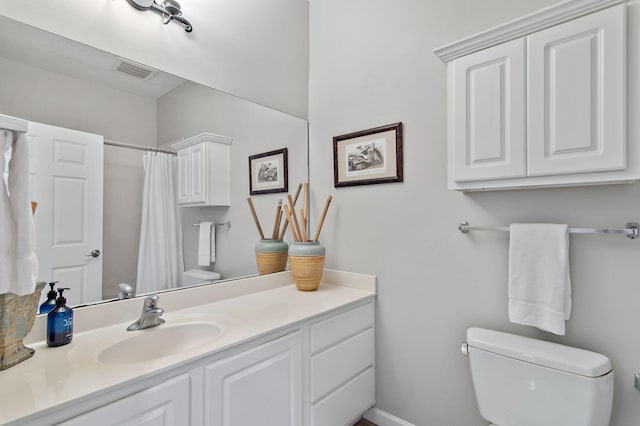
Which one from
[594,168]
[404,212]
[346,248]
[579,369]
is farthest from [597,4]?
[346,248]

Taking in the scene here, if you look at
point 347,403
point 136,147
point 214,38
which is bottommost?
point 347,403

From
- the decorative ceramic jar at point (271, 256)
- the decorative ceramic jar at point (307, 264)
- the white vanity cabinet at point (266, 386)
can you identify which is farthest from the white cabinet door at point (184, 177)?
the white vanity cabinet at point (266, 386)

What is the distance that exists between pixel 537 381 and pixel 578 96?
104 centimetres

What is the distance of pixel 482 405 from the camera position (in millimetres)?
1271

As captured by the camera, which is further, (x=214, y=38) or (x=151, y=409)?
(x=214, y=38)

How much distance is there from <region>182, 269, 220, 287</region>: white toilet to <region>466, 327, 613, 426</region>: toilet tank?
1.28 meters

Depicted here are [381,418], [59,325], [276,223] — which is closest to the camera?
[59,325]

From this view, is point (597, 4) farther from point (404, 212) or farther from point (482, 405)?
point (482, 405)

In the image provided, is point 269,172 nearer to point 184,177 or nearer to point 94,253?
point 184,177

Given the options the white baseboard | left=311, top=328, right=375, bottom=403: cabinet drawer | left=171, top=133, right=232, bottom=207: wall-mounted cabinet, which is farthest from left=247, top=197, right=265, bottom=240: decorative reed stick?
the white baseboard

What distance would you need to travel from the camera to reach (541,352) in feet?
3.82

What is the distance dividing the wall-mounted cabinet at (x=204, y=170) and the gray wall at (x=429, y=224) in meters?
0.64

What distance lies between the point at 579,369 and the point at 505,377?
249mm

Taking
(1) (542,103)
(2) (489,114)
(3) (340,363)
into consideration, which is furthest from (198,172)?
(1) (542,103)
